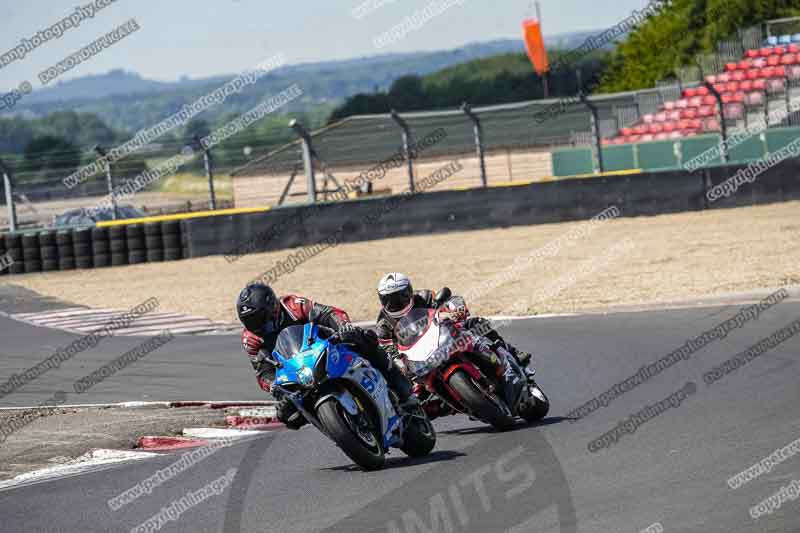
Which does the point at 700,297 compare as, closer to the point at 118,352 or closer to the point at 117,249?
the point at 118,352

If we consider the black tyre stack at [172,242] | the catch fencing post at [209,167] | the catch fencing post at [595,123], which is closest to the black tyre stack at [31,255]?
the black tyre stack at [172,242]

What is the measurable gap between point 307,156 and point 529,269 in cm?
742

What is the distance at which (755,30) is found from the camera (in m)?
41.7

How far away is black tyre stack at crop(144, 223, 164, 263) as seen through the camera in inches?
1091

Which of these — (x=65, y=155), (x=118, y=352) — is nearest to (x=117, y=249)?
(x=65, y=155)

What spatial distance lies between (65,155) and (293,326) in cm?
2060

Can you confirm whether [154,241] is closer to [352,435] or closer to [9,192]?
[9,192]

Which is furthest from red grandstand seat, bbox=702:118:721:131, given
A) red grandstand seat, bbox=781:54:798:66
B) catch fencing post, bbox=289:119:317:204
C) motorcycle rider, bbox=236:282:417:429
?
motorcycle rider, bbox=236:282:417:429

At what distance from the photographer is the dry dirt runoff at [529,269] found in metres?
18.4

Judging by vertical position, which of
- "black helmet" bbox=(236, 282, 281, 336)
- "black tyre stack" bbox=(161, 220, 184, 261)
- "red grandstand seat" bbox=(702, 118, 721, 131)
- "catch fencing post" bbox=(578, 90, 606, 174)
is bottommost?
"red grandstand seat" bbox=(702, 118, 721, 131)

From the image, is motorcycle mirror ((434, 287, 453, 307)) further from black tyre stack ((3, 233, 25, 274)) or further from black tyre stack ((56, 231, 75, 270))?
black tyre stack ((3, 233, 25, 274))

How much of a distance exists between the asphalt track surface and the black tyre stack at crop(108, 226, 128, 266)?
47.8 ft

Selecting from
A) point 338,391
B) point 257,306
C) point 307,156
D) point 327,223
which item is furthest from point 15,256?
point 338,391

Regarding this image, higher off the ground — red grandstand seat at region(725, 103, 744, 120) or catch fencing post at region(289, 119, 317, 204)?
catch fencing post at region(289, 119, 317, 204)
